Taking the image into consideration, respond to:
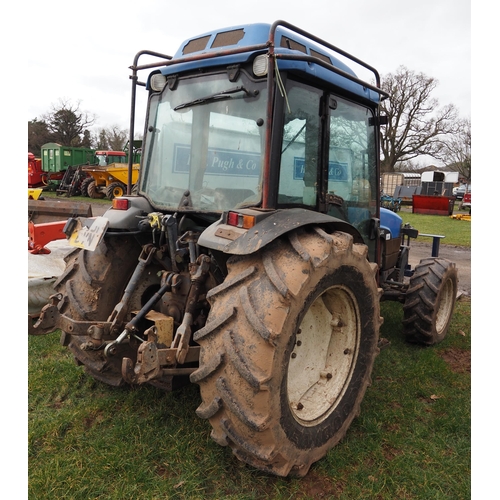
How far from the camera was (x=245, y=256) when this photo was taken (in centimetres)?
240

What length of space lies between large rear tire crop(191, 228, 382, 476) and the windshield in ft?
1.88

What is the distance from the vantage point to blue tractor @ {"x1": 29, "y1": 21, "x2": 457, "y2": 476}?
2.25 metres

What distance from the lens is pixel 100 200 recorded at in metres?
20.2

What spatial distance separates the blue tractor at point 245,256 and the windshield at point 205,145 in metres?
0.01

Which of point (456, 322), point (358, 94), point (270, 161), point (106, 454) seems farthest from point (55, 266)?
point (456, 322)

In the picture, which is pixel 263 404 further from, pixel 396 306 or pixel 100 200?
pixel 100 200

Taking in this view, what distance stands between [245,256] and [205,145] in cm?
99

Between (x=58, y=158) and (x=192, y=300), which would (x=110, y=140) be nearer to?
(x=58, y=158)

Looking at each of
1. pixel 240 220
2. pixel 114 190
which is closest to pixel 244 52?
pixel 240 220

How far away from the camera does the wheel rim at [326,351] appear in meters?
2.80

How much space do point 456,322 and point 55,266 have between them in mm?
4629

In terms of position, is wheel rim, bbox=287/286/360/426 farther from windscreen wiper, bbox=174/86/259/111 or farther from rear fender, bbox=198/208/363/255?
windscreen wiper, bbox=174/86/259/111

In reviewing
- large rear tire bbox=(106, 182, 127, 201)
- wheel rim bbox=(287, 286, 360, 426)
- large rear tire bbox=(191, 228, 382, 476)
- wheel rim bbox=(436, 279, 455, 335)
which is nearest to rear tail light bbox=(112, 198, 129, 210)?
large rear tire bbox=(191, 228, 382, 476)

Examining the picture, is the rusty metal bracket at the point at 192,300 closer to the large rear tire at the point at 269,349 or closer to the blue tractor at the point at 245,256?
the blue tractor at the point at 245,256
